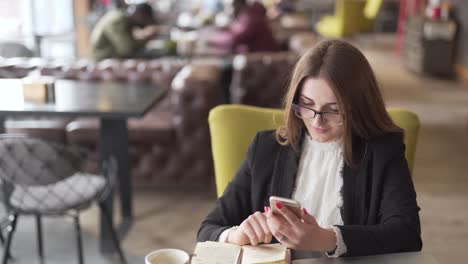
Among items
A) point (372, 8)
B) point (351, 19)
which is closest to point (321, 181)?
point (351, 19)

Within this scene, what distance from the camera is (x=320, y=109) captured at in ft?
5.36

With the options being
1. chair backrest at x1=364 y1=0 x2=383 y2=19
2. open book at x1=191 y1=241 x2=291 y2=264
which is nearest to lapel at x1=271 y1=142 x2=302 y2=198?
open book at x1=191 y1=241 x2=291 y2=264

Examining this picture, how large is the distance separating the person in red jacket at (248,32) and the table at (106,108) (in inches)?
113

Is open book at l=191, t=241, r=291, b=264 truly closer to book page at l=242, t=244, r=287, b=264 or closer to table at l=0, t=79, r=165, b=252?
book page at l=242, t=244, r=287, b=264

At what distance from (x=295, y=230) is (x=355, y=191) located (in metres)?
0.38

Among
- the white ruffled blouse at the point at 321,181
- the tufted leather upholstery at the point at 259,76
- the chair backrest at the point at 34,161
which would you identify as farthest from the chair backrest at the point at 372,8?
the white ruffled blouse at the point at 321,181

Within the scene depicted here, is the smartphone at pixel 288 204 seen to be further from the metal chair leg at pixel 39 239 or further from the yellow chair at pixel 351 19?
the yellow chair at pixel 351 19

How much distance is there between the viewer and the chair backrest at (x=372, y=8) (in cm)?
1048

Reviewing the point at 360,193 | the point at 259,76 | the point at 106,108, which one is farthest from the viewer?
the point at 259,76

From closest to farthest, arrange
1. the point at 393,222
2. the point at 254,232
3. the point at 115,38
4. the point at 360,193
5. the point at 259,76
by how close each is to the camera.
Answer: the point at 254,232 < the point at 393,222 < the point at 360,193 < the point at 259,76 < the point at 115,38

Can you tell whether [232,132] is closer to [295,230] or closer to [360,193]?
[360,193]

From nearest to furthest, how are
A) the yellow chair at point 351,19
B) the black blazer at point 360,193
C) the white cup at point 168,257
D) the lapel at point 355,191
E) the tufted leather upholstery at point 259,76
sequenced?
the white cup at point 168,257, the black blazer at point 360,193, the lapel at point 355,191, the tufted leather upholstery at point 259,76, the yellow chair at point 351,19

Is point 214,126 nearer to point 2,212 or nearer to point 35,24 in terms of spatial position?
point 2,212

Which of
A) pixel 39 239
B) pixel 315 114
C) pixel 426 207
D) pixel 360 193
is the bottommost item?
pixel 426 207
